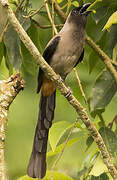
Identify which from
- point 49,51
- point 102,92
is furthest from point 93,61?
point 49,51

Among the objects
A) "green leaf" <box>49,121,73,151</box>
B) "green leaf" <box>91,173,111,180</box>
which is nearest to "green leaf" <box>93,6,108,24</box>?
"green leaf" <box>49,121,73,151</box>

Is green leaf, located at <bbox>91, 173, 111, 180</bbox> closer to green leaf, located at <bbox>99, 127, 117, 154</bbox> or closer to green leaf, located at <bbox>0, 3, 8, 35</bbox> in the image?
green leaf, located at <bbox>99, 127, 117, 154</bbox>

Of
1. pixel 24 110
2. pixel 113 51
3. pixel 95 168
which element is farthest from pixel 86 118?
pixel 24 110

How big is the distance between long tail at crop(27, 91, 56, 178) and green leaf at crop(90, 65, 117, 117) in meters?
0.40

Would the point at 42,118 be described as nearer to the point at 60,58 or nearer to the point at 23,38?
the point at 60,58

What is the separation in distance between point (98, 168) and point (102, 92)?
1.34ft

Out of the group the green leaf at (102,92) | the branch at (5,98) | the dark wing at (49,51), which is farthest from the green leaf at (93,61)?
the branch at (5,98)

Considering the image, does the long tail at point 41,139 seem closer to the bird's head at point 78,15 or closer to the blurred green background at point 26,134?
the blurred green background at point 26,134

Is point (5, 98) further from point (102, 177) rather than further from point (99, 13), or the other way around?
point (102, 177)

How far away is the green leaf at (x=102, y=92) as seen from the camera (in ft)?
8.11

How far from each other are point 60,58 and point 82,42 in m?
0.18

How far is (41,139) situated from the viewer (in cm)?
283

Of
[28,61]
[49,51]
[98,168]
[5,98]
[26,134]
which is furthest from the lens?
[26,134]

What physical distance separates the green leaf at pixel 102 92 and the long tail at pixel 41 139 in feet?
1.31
